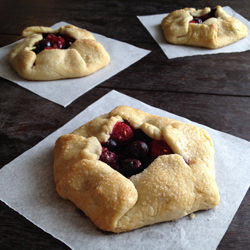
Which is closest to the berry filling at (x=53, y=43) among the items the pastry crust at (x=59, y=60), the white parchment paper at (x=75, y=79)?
the pastry crust at (x=59, y=60)

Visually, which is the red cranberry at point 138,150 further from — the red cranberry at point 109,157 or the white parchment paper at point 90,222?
the white parchment paper at point 90,222

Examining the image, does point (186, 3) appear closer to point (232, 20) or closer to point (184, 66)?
point (232, 20)

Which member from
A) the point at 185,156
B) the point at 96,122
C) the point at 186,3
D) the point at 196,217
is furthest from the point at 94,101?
the point at 186,3

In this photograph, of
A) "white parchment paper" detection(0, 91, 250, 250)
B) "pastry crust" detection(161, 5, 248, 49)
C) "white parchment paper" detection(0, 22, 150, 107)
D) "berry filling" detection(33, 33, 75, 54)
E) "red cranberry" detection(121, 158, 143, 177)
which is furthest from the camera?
"pastry crust" detection(161, 5, 248, 49)

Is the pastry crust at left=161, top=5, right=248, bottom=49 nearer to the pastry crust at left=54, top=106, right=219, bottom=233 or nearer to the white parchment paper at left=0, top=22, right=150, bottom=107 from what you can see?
the white parchment paper at left=0, top=22, right=150, bottom=107

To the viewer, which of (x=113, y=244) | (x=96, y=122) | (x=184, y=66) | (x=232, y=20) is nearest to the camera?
(x=113, y=244)

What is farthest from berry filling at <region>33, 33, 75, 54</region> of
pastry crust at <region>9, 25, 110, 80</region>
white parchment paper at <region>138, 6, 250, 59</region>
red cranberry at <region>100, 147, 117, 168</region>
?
red cranberry at <region>100, 147, 117, 168</region>
